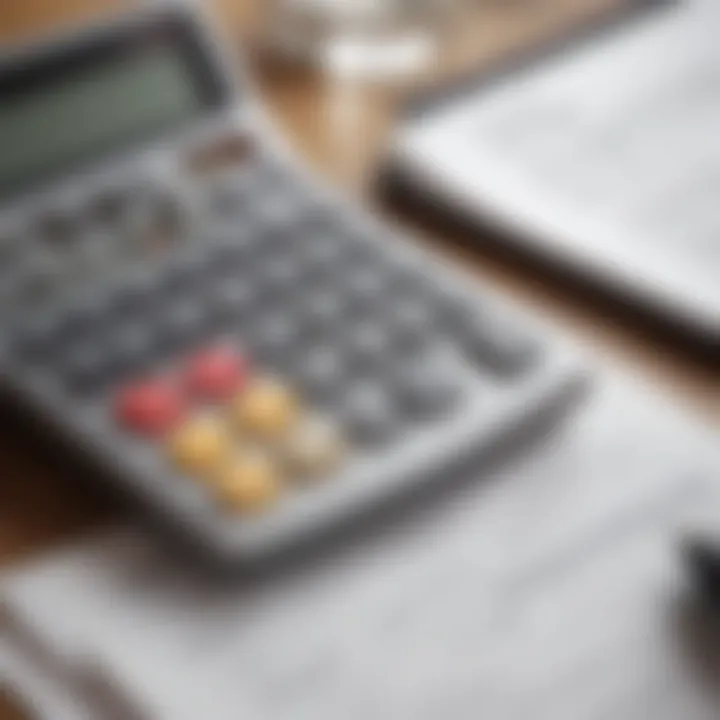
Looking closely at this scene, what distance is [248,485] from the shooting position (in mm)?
418

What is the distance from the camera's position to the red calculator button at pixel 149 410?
44 cm

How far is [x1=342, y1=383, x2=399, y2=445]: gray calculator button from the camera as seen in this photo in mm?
439

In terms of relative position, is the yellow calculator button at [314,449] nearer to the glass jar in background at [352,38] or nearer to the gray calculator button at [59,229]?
the gray calculator button at [59,229]

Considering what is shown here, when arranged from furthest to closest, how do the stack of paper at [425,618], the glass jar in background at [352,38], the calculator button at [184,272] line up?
the glass jar in background at [352,38] → the calculator button at [184,272] → the stack of paper at [425,618]

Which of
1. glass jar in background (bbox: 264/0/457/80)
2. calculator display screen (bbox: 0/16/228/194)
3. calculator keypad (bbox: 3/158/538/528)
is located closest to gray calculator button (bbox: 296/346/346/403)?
calculator keypad (bbox: 3/158/538/528)

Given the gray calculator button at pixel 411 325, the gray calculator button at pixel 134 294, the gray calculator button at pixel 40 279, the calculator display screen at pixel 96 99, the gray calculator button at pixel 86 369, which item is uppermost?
the calculator display screen at pixel 96 99

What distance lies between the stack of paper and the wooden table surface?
0.02 m

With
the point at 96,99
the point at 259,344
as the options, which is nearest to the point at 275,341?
the point at 259,344

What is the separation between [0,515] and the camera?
44 centimetres

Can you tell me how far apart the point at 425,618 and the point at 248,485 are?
2.2 inches

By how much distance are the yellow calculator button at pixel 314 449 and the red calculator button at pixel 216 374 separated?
0.08 ft

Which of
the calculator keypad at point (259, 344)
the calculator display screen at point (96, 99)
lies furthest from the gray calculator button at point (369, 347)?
the calculator display screen at point (96, 99)

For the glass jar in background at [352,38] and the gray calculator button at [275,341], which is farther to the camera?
the glass jar in background at [352,38]

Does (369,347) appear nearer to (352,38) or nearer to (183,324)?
(183,324)
